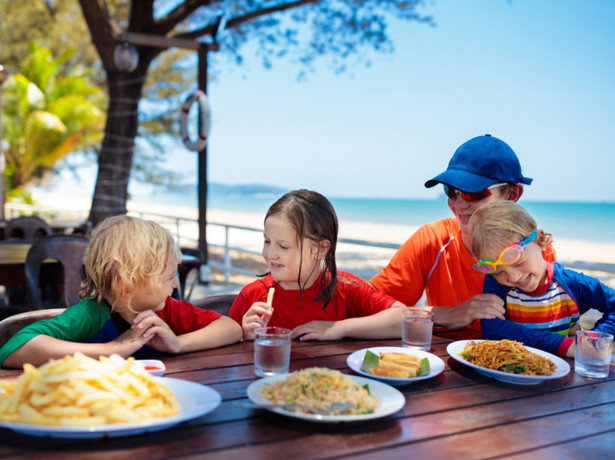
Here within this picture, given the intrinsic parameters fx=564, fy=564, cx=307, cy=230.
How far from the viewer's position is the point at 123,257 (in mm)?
1382

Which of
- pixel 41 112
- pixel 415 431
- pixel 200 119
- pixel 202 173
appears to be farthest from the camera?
pixel 41 112

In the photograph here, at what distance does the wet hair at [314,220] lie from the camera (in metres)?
1.76

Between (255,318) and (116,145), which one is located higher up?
(116,145)

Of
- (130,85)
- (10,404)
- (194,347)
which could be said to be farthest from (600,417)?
(130,85)

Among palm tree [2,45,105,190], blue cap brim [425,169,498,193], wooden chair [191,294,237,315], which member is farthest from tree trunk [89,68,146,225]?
palm tree [2,45,105,190]

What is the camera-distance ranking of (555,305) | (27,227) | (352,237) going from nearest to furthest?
(555,305), (27,227), (352,237)

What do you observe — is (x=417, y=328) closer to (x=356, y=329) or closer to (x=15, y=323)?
(x=356, y=329)

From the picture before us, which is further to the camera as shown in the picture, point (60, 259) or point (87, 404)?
point (60, 259)

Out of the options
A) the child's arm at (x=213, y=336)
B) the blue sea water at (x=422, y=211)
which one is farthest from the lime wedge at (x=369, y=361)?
the blue sea water at (x=422, y=211)

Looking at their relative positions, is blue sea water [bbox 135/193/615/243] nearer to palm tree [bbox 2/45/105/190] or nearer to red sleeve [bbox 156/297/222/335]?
palm tree [bbox 2/45/105/190]

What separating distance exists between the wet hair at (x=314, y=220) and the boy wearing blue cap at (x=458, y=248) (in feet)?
1.25

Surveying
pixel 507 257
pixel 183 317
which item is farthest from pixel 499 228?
pixel 183 317

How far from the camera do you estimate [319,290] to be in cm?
187

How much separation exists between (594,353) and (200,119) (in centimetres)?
569
